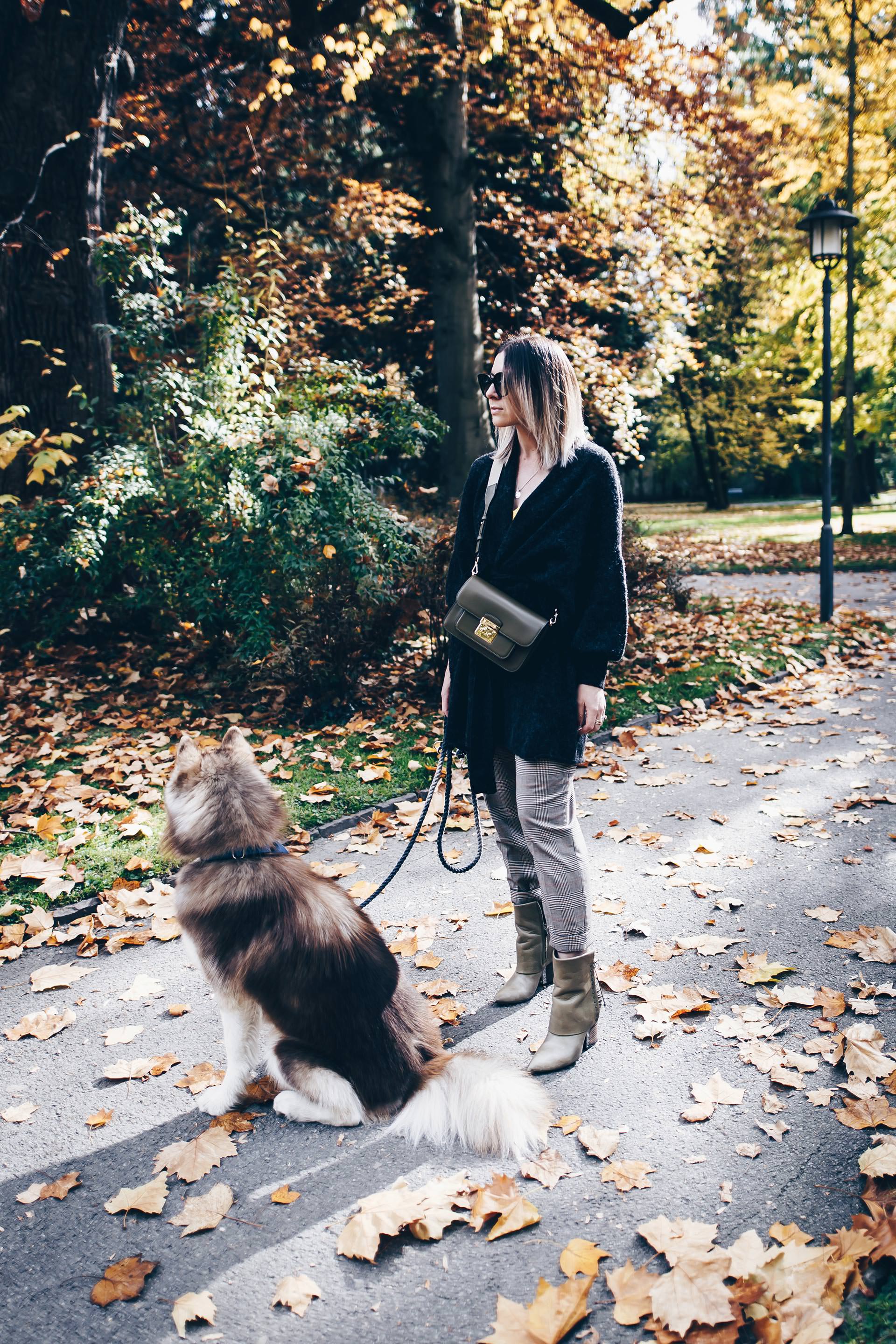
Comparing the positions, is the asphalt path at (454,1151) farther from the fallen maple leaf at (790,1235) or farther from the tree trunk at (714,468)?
the tree trunk at (714,468)

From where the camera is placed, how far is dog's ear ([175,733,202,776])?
2955 millimetres

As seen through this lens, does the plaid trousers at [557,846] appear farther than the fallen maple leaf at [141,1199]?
Yes

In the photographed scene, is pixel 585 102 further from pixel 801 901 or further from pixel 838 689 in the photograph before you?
pixel 801 901

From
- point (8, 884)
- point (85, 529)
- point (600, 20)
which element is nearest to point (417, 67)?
point (600, 20)

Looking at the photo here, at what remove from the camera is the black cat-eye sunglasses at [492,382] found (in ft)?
10.0

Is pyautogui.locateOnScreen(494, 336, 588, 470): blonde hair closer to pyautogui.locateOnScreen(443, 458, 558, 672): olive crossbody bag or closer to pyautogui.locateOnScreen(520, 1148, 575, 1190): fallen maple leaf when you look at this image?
pyautogui.locateOnScreen(443, 458, 558, 672): olive crossbody bag

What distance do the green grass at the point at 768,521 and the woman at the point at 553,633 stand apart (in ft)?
42.9

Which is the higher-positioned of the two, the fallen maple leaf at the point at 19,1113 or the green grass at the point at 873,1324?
the green grass at the point at 873,1324

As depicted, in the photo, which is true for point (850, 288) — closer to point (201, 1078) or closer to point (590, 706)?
point (590, 706)

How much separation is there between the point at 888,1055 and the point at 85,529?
648 centimetres

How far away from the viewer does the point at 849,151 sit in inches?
704

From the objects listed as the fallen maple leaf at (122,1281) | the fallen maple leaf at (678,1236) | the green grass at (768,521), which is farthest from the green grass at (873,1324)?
the green grass at (768,521)

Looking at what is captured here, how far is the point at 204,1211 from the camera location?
2.58m

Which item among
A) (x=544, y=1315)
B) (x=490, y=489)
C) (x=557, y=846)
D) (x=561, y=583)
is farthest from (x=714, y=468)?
(x=544, y=1315)
